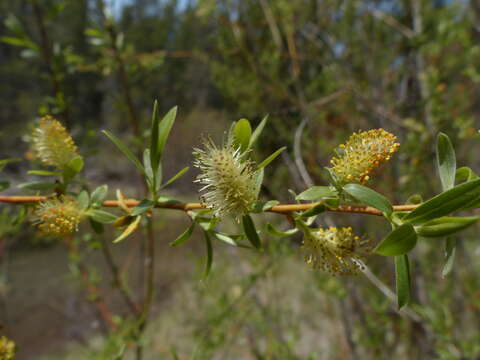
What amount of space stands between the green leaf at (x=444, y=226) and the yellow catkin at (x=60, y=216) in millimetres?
411

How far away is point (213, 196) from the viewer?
42cm

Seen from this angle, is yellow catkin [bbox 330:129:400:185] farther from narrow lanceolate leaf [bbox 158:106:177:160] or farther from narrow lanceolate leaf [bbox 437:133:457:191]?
narrow lanceolate leaf [bbox 158:106:177:160]

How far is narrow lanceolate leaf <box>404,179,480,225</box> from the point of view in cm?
30

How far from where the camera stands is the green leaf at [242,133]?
41 centimetres

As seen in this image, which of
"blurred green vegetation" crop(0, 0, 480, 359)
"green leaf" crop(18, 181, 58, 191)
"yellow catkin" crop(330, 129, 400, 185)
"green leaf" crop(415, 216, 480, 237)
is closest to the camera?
"green leaf" crop(415, 216, 480, 237)

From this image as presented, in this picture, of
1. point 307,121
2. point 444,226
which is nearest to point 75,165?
point 444,226

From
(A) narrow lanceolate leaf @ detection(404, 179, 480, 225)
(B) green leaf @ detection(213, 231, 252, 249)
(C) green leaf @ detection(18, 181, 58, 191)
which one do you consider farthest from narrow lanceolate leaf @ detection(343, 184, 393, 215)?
(C) green leaf @ detection(18, 181, 58, 191)

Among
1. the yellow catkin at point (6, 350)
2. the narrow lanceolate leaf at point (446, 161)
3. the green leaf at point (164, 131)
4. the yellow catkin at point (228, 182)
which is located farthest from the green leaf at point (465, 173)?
the yellow catkin at point (6, 350)

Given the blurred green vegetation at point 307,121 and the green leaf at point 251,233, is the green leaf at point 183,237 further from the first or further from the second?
the blurred green vegetation at point 307,121

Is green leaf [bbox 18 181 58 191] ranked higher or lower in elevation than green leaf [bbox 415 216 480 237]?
higher

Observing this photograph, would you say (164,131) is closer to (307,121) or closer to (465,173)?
(465,173)

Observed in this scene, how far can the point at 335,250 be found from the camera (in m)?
0.41

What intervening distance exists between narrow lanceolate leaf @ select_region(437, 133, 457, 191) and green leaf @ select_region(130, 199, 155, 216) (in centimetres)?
33

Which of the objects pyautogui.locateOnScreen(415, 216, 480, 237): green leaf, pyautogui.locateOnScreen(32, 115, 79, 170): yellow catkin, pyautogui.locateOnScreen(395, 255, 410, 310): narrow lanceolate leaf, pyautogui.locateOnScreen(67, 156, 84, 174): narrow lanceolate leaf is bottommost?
pyautogui.locateOnScreen(395, 255, 410, 310): narrow lanceolate leaf
